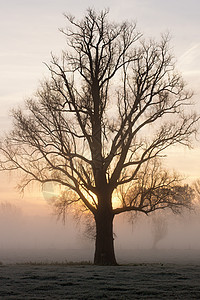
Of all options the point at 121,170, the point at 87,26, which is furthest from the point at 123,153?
the point at 87,26

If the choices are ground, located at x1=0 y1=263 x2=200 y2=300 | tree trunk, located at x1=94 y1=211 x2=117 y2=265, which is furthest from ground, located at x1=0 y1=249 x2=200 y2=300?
tree trunk, located at x1=94 y1=211 x2=117 y2=265

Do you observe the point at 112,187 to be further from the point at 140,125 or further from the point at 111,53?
the point at 111,53

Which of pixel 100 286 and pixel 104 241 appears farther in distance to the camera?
pixel 104 241

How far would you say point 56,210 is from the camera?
92.2 ft

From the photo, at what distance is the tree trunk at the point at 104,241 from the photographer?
26516 mm

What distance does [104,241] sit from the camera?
26.8 metres

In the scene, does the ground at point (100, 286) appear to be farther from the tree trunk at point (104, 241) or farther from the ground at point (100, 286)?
the tree trunk at point (104, 241)

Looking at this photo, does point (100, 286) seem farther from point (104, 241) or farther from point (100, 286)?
point (104, 241)

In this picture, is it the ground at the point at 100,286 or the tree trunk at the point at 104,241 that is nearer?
the ground at the point at 100,286

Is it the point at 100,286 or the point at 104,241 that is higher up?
the point at 104,241

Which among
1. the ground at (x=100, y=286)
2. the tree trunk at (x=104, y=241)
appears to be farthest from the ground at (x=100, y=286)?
the tree trunk at (x=104, y=241)

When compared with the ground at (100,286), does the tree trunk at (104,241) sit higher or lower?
higher

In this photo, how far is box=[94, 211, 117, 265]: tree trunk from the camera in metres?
26.5

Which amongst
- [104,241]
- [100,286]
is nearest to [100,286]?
[100,286]
